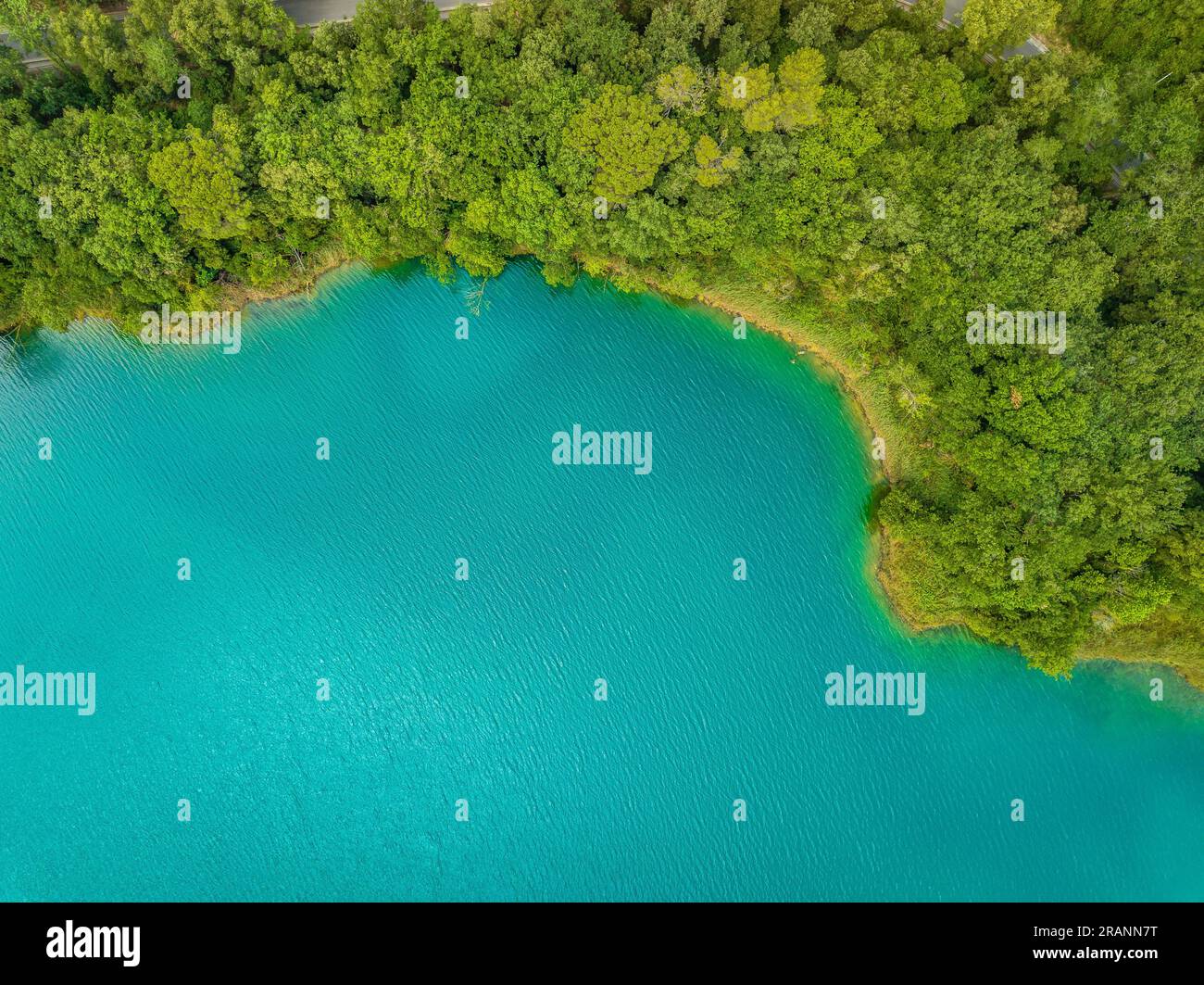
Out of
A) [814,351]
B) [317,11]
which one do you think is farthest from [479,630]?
[317,11]

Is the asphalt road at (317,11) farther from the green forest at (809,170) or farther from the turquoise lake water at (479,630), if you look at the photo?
the turquoise lake water at (479,630)

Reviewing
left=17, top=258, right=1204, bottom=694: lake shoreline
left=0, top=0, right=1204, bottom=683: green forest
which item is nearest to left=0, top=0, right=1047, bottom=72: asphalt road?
left=0, top=0, right=1204, bottom=683: green forest

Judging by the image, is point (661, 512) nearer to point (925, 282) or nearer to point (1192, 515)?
point (925, 282)

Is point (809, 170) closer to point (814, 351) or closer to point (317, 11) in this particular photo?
point (814, 351)

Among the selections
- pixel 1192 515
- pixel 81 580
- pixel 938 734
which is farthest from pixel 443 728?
pixel 1192 515

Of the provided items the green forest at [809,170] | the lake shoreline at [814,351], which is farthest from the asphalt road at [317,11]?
the lake shoreline at [814,351]
